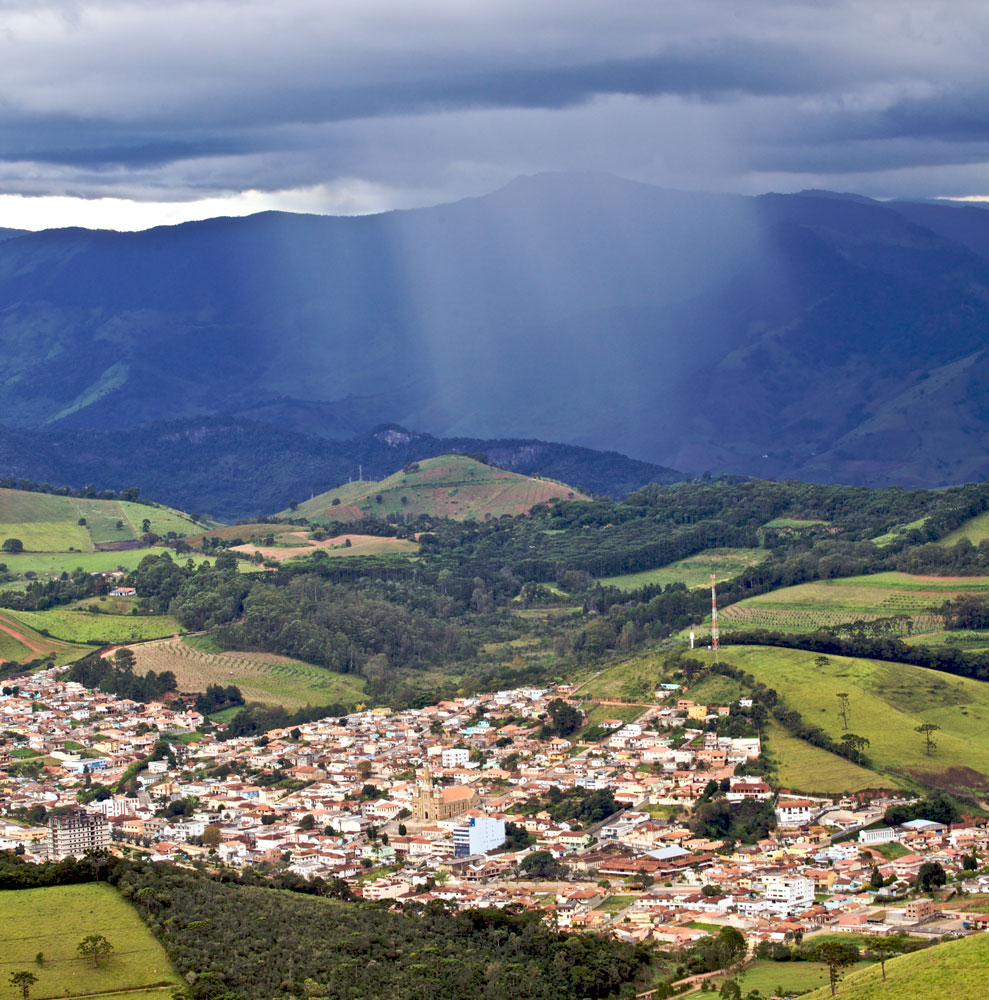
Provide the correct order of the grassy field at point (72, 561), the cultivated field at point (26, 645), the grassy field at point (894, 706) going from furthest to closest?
the grassy field at point (72, 561), the cultivated field at point (26, 645), the grassy field at point (894, 706)

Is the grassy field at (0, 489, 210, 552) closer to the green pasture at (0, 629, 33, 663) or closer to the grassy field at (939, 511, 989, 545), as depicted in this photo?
the green pasture at (0, 629, 33, 663)

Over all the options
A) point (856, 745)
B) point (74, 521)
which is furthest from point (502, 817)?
point (74, 521)

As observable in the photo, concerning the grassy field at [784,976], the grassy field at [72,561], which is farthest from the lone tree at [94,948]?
the grassy field at [72,561]

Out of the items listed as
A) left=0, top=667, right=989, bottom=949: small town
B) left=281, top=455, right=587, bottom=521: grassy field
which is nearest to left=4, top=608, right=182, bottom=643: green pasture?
left=0, top=667, right=989, bottom=949: small town

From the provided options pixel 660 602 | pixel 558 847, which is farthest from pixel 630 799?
pixel 660 602

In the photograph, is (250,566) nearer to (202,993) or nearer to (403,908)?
(403,908)

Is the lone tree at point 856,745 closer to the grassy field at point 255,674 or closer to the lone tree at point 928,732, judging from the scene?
the lone tree at point 928,732
